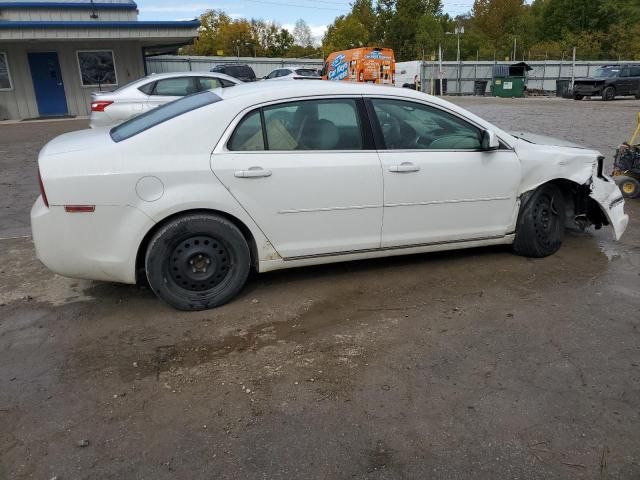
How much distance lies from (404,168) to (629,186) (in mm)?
4395

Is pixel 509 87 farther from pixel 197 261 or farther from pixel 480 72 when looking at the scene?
pixel 197 261

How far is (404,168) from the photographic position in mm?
4113

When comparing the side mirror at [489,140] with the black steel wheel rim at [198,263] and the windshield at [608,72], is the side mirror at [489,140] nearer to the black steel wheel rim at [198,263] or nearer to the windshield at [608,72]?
the black steel wheel rim at [198,263]

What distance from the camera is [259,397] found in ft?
9.43

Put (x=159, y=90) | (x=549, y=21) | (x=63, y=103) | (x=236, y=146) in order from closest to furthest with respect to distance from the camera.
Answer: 1. (x=236, y=146)
2. (x=159, y=90)
3. (x=63, y=103)
4. (x=549, y=21)

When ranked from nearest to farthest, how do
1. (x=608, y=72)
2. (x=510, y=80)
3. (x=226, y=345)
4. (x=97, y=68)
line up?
(x=226, y=345) → (x=97, y=68) → (x=608, y=72) → (x=510, y=80)

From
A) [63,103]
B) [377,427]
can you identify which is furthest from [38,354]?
[63,103]

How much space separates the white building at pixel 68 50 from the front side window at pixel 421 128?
18.3m

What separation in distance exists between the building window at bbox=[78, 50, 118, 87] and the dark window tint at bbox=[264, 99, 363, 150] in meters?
20.7

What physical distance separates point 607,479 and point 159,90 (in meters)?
11.7

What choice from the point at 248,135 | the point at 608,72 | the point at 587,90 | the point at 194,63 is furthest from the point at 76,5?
the point at 608,72

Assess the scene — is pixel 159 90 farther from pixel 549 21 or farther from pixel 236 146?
pixel 549 21

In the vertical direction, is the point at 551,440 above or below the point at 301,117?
below

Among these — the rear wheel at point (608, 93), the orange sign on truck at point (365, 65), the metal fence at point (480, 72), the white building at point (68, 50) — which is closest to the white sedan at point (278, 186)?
the white building at point (68, 50)
